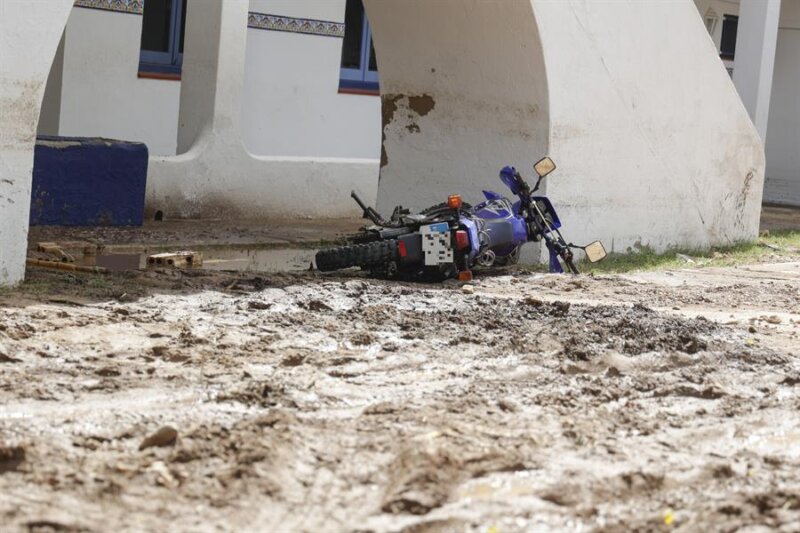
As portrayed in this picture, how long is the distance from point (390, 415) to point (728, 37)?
52.5 ft

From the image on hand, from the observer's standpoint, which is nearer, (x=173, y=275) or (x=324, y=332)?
(x=324, y=332)

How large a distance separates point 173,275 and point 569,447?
4.07 m

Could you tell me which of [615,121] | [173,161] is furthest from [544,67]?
[173,161]

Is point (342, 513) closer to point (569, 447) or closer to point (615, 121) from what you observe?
point (569, 447)

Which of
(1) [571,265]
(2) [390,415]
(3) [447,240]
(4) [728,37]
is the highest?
(4) [728,37]

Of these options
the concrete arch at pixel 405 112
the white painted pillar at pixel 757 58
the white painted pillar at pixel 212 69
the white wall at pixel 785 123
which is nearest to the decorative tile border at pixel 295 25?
the white painted pillar at pixel 212 69

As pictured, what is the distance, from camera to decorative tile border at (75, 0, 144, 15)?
12781 millimetres

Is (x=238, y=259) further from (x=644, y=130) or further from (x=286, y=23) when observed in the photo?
(x=286, y=23)

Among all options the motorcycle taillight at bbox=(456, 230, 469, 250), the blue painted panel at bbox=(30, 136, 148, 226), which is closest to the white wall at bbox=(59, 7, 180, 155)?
the blue painted panel at bbox=(30, 136, 148, 226)

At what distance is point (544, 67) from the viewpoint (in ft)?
34.2

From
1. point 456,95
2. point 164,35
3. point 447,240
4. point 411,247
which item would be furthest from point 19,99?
point 164,35

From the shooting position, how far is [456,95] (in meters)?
11.2

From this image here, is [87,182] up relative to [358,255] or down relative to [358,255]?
up

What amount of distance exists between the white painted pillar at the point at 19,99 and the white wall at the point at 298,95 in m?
6.79
